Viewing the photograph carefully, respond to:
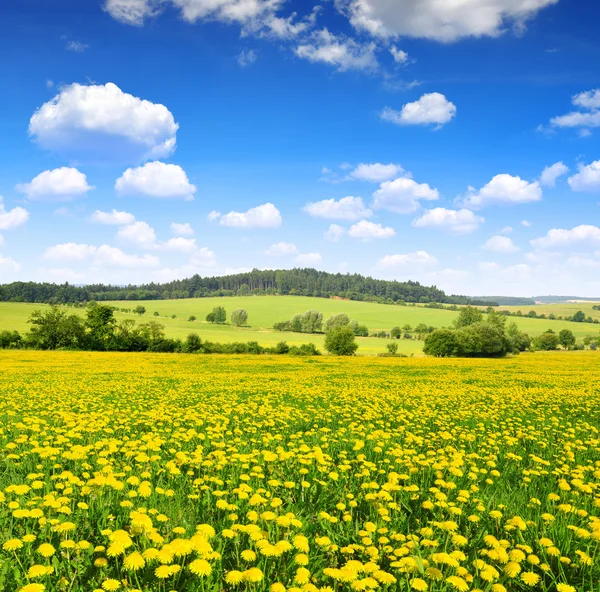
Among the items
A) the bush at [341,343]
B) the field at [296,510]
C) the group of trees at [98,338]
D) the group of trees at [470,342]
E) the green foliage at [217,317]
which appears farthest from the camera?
the green foliage at [217,317]

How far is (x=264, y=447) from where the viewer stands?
7.53 meters

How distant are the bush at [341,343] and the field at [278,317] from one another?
15632mm

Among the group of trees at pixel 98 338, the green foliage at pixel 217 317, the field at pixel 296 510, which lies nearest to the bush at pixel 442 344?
the group of trees at pixel 98 338

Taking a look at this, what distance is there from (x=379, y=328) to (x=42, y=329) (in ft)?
297

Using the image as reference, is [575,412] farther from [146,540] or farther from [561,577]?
[146,540]

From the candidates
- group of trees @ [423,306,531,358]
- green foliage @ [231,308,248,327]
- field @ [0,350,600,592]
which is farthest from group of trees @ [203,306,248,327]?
field @ [0,350,600,592]

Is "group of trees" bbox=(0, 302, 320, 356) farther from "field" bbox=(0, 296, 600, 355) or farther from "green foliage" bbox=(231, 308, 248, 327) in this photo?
"green foliage" bbox=(231, 308, 248, 327)

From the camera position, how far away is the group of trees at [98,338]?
6109 centimetres

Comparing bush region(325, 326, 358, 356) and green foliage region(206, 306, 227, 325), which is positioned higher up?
green foliage region(206, 306, 227, 325)

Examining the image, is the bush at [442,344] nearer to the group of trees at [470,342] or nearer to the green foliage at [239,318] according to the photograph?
the group of trees at [470,342]

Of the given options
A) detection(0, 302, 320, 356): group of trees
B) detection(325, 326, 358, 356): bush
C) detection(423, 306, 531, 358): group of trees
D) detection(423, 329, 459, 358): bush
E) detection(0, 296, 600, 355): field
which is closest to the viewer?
detection(0, 302, 320, 356): group of trees

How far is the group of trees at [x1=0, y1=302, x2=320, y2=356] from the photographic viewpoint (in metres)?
61.1

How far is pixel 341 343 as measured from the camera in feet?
234

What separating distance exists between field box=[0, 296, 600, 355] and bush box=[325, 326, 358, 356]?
1563 centimetres
